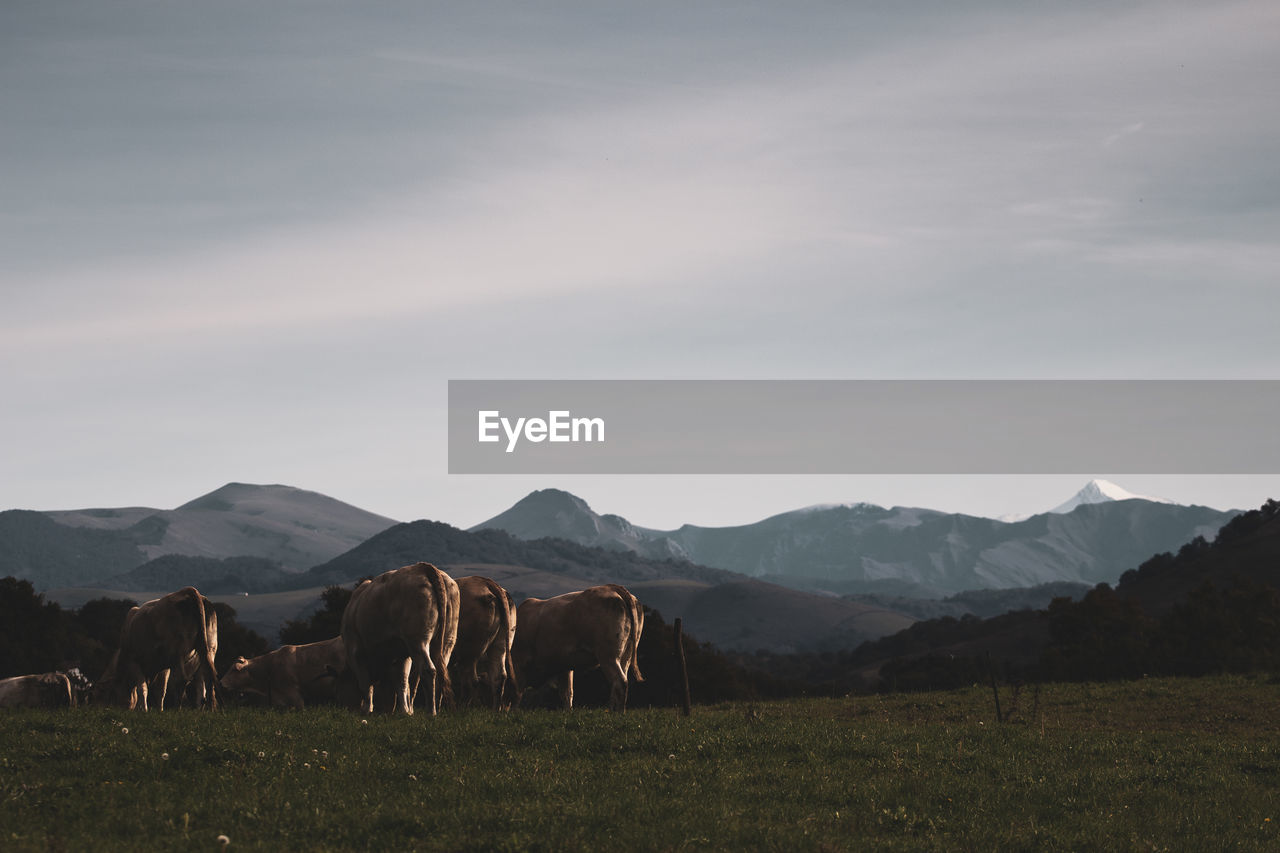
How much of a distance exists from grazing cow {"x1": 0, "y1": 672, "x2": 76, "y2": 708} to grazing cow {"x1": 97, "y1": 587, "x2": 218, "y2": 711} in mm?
3619

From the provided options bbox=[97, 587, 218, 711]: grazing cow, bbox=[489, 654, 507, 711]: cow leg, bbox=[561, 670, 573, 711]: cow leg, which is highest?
bbox=[97, 587, 218, 711]: grazing cow

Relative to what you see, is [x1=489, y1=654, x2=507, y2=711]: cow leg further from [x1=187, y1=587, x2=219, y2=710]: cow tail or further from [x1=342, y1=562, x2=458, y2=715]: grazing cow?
[x1=187, y1=587, x2=219, y2=710]: cow tail

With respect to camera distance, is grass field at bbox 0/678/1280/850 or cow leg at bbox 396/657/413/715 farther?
cow leg at bbox 396/657/413/715

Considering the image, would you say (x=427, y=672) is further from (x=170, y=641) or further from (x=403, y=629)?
(x=170, y=641)

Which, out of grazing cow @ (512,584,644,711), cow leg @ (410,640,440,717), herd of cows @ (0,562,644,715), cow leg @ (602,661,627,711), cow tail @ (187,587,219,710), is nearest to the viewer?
cow leg @ (410,640,440,717)

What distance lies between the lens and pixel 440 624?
24.5 metres

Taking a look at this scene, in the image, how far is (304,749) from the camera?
1784 centimetres

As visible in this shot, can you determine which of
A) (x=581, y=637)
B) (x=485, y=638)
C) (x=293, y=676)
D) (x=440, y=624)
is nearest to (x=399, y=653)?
(x=440, y=624)

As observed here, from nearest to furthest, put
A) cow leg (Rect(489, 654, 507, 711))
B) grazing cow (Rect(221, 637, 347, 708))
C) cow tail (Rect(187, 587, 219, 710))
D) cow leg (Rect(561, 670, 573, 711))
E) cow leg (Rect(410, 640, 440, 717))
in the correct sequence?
cow leg (Rect(410, 640, 440, 717))
cow tail (Rect(187, 587, 219, 710))
cow leg (Rect(489, 654, 507, 711))
cow leg (Rect(561, 670, 573, 711))
grazing cow (Rect(221, 637, 347, 708))

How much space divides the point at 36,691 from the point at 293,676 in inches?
270

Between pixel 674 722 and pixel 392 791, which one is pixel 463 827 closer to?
pixel 392 791

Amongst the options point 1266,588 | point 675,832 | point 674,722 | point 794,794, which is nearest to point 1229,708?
point 674,722

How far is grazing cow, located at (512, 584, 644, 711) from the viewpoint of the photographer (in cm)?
2927

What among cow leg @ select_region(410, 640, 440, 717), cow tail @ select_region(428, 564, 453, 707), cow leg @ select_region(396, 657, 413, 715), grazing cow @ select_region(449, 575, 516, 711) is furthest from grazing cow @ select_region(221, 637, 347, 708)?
cow leg @ select_region(410, 640, 440, 717)
